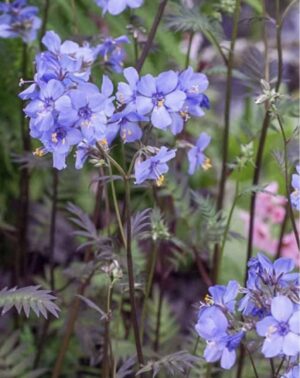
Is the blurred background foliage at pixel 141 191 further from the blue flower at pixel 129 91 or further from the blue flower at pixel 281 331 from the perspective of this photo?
the blue flower at pixel 281 331

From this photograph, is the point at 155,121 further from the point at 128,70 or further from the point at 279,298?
the point at 279,298

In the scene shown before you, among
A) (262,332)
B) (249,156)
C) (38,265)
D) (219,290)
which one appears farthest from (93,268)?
(38,265)

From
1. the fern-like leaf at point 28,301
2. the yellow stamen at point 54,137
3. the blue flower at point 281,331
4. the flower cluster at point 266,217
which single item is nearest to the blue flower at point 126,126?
the yellow stamen at point 54,137

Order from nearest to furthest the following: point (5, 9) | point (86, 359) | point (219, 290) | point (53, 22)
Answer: point (219, 290) < point (5, 9) < point (86, 359) < point (53, 22)

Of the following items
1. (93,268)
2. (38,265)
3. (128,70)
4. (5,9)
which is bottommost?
(38,265)

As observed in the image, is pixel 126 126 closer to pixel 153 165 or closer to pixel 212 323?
Answer: pixel 153 165

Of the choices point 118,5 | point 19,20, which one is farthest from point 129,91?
point 19,20
